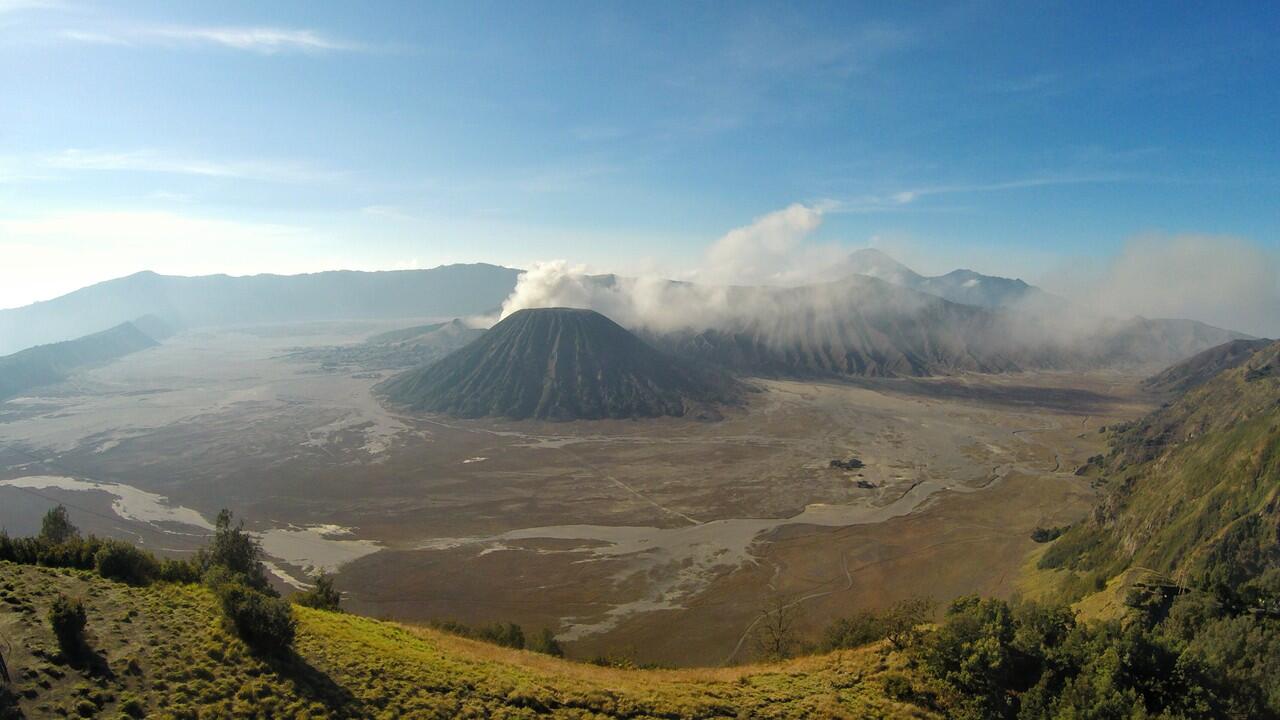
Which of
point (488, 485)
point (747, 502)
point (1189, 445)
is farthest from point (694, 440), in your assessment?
point (1189, 445)

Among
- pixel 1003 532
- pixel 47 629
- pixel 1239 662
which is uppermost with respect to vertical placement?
pixel 47 629

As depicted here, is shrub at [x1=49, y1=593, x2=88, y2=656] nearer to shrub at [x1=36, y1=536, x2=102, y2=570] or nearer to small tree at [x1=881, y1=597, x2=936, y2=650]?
shrub at [x1=36, y1=536, x2=102, y2=570]

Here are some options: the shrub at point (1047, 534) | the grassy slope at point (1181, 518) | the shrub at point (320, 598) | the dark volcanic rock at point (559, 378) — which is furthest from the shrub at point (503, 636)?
the dark volcanic rock at point (559, 378)

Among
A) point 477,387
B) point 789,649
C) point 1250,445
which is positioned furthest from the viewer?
point 477,387

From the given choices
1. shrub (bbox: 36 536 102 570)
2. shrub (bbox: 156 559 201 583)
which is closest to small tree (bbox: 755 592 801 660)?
shrub (bbox: 156 559 201 583)

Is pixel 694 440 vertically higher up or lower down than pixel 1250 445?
lower down

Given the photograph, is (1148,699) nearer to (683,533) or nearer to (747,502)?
(683,533)
